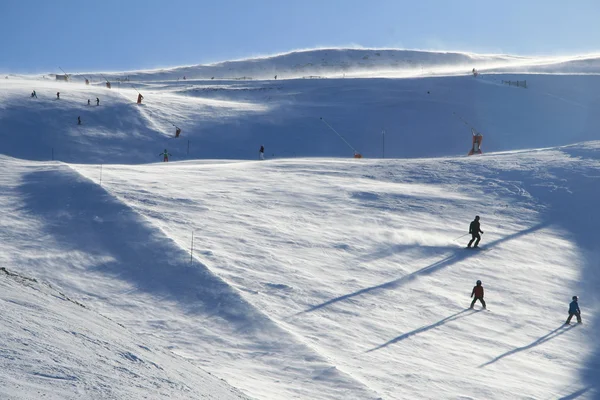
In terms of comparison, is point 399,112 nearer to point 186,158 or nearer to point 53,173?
point 186,158

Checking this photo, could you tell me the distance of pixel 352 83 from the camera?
5934 centimetres

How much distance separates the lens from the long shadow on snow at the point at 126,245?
16.9 meters

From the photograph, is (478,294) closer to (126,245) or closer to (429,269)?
(429,269)

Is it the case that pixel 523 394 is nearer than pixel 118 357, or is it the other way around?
pixel 118 357

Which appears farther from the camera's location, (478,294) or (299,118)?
(299,118)

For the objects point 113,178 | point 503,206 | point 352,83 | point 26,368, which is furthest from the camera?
point 352,83

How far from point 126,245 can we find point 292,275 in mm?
4119

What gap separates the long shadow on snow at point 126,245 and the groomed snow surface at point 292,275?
0.20 ft

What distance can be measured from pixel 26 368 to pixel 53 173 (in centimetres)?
1805

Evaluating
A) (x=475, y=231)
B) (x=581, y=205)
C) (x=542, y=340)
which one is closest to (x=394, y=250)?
(x=475, y=231)

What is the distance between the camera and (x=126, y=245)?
65.0 ft

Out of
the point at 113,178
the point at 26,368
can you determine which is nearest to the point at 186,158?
the point at 113,178

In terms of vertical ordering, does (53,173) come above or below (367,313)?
above

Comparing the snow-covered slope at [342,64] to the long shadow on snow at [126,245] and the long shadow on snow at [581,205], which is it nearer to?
the long shadow on snow at [581,205]
